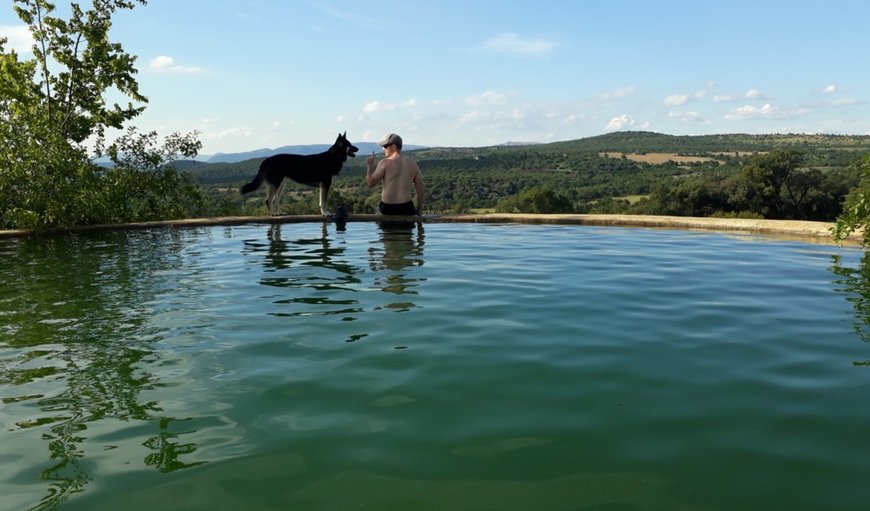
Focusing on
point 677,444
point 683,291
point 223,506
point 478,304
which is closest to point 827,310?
point 683,291

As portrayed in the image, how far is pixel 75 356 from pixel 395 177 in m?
9.13

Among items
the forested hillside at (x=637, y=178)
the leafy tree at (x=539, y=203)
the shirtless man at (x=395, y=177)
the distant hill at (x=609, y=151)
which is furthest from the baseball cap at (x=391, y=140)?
the distant hill at (x=609, y=151)

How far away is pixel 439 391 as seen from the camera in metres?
3.52

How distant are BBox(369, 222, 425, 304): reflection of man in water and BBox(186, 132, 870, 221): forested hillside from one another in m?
6.88

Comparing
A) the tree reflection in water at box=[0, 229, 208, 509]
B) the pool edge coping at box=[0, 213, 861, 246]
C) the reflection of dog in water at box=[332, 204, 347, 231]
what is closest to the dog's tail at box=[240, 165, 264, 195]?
the pool edge coping at box=[0, 213, 861, 246]

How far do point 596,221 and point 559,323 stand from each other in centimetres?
969

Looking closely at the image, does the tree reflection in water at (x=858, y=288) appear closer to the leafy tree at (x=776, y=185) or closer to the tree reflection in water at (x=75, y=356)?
the tree reflection in water at (x=75, y=356)

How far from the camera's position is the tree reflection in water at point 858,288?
15.9 feet

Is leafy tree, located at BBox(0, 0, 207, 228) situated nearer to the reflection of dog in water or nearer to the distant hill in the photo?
the reflection of dog in water

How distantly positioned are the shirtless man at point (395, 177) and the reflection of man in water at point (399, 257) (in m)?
0.45

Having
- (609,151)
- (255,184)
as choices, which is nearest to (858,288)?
(255,184)

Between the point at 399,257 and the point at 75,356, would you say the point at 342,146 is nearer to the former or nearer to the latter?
the point at 399,257

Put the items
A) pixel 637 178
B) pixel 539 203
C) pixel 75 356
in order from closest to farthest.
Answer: pixel 75 356 < pixel 539 203 < pixel 637 178

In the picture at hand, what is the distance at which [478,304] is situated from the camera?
5.81 metres
